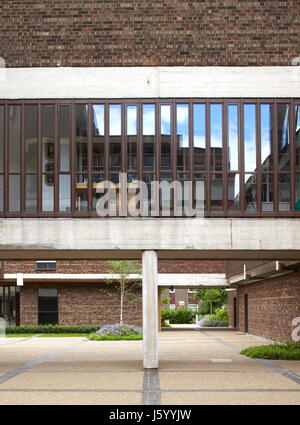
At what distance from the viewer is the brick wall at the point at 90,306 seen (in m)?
42.1

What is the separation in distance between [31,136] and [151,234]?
4490 millimetres

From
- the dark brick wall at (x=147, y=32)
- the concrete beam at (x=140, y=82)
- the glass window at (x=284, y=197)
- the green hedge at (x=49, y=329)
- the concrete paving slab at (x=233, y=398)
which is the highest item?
the dark brick wall at (x=147, y=32)

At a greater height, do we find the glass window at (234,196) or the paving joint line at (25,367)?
the glass window at (234,196)

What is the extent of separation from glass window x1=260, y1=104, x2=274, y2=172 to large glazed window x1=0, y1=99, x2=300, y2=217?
0.03 m

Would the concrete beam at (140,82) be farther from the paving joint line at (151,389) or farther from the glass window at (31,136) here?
the paving joint line at (151,389)

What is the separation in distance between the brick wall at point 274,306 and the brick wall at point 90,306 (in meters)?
7.50

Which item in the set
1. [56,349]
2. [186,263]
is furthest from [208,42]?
[186,263]

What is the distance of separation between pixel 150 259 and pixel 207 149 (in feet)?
11.7

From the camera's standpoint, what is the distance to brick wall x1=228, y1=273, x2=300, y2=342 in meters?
25.8

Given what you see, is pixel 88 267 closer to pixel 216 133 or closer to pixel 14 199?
pixel 14 199

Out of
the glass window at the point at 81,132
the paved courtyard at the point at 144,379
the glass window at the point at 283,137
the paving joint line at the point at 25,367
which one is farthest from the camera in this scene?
the glass window at the point at 81,132

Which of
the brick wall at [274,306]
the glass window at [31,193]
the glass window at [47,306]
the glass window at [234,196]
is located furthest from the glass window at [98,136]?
the glass window at [47,306]

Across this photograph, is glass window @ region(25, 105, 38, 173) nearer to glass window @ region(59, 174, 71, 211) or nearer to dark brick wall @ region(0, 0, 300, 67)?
glass window @ region(59, 174, 71, 211)

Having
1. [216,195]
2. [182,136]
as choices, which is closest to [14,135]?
[182,136]
